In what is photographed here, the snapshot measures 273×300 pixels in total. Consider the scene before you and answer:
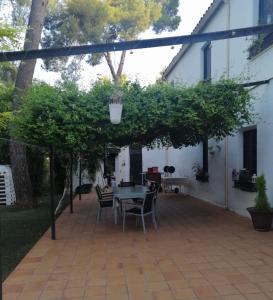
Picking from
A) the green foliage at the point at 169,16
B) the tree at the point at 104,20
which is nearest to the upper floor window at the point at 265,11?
the tree at the point at 104,20

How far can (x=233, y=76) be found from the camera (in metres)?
9.76

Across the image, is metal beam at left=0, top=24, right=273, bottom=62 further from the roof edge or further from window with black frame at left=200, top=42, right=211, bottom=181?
window with black frame at left=200, top=42, right=211, bottom=181

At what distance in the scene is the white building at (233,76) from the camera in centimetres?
814

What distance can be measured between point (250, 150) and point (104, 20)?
10661 millimetres

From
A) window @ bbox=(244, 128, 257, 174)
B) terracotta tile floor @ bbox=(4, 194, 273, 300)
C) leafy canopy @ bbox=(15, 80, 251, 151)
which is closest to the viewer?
terracotta tile floor @ bbox=(4, 194, 273, 300)

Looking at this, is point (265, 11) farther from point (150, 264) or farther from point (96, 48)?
point (150, 264)

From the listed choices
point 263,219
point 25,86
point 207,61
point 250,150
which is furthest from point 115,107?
point 207,61

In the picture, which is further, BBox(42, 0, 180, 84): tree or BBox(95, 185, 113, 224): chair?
BBox(42, 0, 180, 84): tree

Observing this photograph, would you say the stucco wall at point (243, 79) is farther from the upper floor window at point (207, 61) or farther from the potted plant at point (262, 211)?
the potted plant at point (262, 211)

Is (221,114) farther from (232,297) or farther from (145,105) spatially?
(232,297)

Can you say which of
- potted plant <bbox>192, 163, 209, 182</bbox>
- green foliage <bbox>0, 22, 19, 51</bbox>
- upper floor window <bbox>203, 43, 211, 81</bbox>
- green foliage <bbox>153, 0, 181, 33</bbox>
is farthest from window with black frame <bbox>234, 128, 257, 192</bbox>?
green foliage <bbox>153, 0, 181, 33</bbox>

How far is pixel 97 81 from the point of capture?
785 cm

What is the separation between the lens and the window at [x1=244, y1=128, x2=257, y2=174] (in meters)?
9.02

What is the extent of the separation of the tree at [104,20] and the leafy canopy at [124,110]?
31.1 feet
